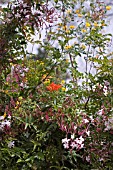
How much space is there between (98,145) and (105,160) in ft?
0.16

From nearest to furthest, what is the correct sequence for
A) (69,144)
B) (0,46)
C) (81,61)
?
1. (69,144)
2. (0,46)
3. (81,61)

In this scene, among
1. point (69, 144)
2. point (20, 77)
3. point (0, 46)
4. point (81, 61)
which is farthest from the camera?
point (81, 61)

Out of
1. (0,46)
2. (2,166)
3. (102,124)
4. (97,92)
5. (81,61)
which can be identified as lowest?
(2,166)

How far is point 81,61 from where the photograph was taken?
3.41m

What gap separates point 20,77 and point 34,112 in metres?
0.18

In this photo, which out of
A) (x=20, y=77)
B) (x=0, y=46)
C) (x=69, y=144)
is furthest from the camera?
(x=20, y=77)

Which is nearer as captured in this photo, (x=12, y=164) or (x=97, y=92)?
(x=12, y=164)

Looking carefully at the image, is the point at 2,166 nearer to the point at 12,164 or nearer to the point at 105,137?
the point at 12,164

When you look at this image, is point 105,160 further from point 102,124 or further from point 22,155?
A: point 22,155

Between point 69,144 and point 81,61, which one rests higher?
point 81,61

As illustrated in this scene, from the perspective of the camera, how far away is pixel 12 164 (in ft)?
3.63

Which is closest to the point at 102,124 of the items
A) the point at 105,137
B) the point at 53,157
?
the point at 105,137

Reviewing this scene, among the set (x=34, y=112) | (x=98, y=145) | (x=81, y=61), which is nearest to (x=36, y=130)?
(x=34, y=112)

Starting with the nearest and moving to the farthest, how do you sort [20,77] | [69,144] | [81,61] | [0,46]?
[69,144]
[0,46]
[20,77]
[81,61]
